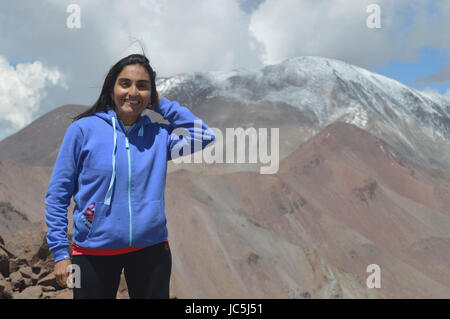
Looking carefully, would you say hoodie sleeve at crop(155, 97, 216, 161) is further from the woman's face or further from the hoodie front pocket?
the hoodie front pocket

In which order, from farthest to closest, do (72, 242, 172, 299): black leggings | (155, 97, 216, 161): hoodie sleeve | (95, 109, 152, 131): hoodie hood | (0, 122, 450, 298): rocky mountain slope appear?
(0, 122, 450, 298): rocky mountain slope, (155, 97, 216, 161): hoodie sleeve, (95, 109, 152, 131): hoodie hood, (72, 242, 172, 299): black leggings

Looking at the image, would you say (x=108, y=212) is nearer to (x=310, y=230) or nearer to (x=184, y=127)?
(x=184, y=127)

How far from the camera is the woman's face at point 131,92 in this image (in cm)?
235

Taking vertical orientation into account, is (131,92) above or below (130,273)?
above

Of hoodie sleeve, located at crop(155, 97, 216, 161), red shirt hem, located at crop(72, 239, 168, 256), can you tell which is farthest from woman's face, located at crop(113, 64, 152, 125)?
red shirt hem, located at crop(72, 239, 168, 256)

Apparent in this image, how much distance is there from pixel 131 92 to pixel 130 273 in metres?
0.93

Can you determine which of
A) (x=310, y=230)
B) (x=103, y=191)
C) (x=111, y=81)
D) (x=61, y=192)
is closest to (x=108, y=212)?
(x=103, y=191)

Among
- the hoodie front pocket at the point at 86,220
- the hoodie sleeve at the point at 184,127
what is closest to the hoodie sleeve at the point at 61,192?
the hoodie front pocket at the point at 86,220

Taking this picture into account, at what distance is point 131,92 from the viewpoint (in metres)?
2.35

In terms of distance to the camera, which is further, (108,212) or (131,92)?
(131,92)

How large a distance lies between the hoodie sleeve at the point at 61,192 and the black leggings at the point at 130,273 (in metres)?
0.11

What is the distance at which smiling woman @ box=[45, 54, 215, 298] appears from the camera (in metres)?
2.16

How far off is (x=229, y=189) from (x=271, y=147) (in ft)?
75.3

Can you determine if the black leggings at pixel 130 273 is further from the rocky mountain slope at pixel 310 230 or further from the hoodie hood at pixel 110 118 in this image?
the rocky mountain slope at pixel 310 230
